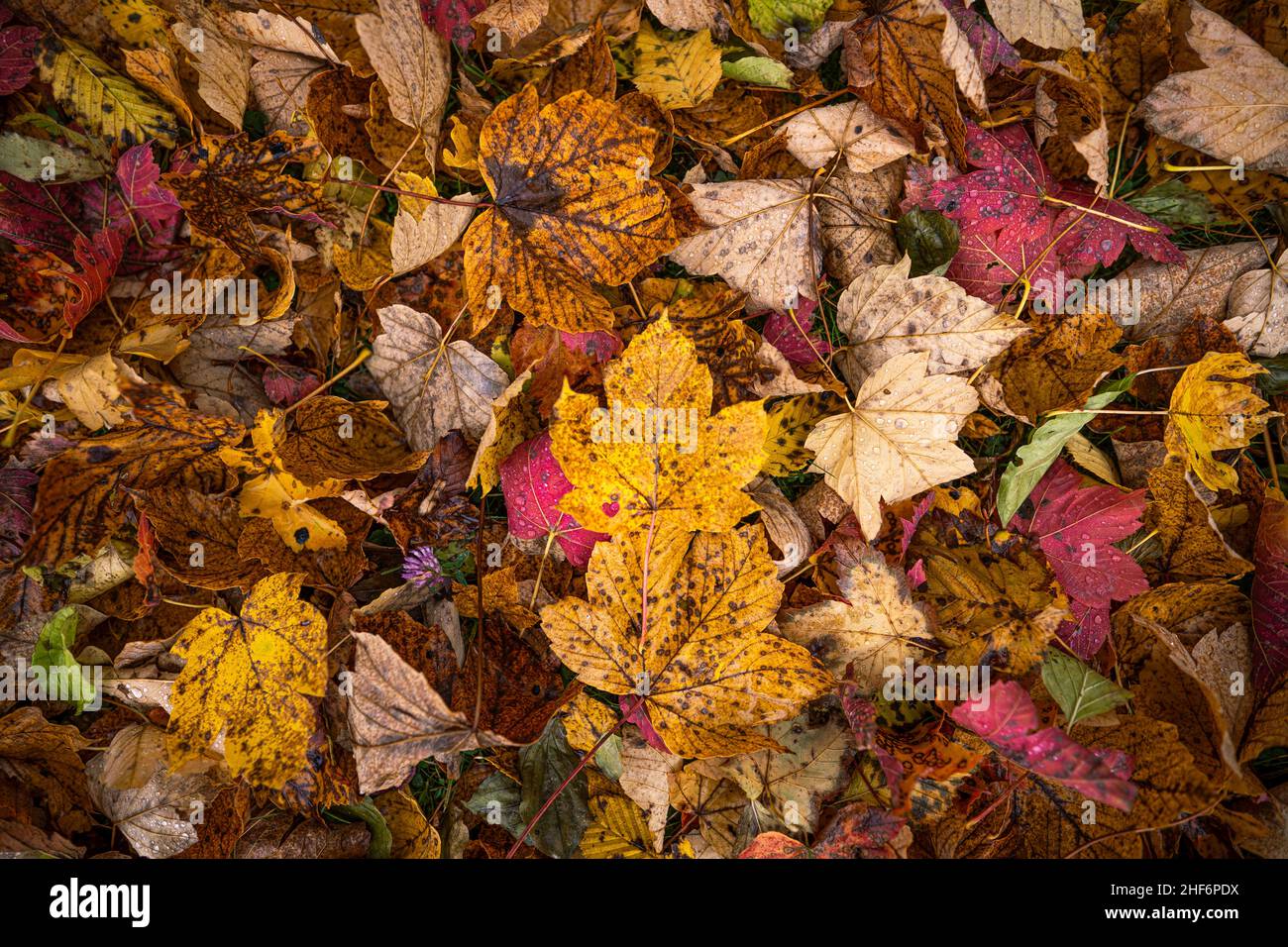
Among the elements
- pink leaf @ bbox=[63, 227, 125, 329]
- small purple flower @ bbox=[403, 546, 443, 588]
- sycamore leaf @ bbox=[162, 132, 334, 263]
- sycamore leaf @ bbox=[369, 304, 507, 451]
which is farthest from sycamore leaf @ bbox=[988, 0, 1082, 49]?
pink leaf @ bbox=[63, 227, 125, 329]

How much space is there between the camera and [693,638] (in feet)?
4.50

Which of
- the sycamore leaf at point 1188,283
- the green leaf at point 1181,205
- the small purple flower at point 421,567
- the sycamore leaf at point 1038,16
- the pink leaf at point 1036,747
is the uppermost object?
the sycamore leaf at point 1038,16

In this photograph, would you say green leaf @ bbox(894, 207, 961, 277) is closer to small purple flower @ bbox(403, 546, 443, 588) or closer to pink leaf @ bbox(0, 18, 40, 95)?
small purple flower @ bbox(403, 546, 443, 588)

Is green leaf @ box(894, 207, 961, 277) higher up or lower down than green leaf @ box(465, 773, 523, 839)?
higher up

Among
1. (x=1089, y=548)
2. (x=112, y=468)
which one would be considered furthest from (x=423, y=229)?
(x=1089, y=548)

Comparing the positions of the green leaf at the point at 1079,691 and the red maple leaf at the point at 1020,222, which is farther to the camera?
the red maple leaf at the point at 1020,222

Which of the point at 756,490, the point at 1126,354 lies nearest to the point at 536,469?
the point at 756,490

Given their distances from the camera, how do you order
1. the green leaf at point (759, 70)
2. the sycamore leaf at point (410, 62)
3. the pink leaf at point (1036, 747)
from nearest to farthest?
the pink leaf at point (1036, 747), the sycamore leaf at point (410, 62), the green leaf at point (759, 70)

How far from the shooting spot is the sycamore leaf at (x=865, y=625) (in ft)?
4.83

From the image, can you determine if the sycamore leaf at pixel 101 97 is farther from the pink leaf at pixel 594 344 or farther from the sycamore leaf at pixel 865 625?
the sycamore leaf at pixel 865 625

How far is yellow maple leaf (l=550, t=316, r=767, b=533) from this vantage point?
1.32 m

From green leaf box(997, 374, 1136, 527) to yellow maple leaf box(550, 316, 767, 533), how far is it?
1.71 ft

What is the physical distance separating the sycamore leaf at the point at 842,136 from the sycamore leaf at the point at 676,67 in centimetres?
18

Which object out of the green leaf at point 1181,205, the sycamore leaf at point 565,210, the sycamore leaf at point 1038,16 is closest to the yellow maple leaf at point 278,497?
the sycamore leaf at point 565,210
